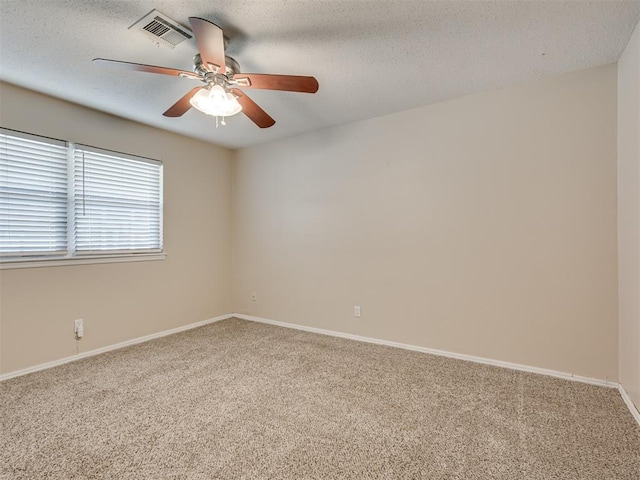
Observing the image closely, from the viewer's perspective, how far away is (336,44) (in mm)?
2115

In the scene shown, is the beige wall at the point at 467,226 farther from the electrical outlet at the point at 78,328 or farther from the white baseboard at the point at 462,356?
the electrical outlet at the point at 78,328

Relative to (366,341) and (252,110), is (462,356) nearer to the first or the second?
(366,341)

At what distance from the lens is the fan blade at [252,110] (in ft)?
7.02

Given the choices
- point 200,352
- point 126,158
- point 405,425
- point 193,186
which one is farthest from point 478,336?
point 126,158

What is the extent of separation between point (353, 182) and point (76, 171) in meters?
2.72

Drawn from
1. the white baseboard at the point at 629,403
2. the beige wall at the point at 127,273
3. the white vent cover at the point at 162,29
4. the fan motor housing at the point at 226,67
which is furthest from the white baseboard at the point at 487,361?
the white vent cover at the point at 162,29

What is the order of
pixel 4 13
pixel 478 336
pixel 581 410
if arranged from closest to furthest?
pixel 4 13, pixel 581 410, pixel 478 336

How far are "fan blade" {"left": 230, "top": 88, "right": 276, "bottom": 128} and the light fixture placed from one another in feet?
0.19

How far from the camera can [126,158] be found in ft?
11.3

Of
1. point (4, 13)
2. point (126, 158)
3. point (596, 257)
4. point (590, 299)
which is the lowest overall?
point (590, 299)

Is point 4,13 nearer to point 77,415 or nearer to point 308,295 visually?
point 77,415

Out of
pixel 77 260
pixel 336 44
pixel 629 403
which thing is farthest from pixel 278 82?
pixel 629 403

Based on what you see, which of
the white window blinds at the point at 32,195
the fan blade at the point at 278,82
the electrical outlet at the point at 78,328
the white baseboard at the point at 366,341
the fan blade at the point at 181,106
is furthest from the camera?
the electrical outlet at the point at 78,328

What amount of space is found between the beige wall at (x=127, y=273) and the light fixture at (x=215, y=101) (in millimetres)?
1716
